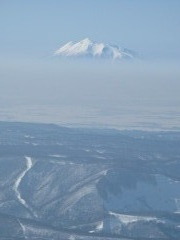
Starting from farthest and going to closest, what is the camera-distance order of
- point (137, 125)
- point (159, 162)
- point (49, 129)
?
1. point (137, 125)
2. point (49, 129)
3. point (159, 162)

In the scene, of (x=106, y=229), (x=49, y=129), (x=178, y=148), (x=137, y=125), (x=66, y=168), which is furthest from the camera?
(x=137, y=125)

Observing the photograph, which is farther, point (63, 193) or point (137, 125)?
point (137, 125)

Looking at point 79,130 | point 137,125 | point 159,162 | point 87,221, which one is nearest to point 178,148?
point 159,162

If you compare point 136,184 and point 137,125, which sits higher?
point 137,125

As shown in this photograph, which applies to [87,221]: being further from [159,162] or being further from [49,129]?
[49,129]

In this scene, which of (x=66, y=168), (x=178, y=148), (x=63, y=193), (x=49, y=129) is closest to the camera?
(x=63, y=193)

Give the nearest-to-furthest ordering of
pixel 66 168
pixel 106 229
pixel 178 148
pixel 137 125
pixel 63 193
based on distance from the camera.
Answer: pixel 106 229, pixel 63 193, pixel 66 168, pixel 178 148, pixel 137 125

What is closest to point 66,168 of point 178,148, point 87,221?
point 87,221

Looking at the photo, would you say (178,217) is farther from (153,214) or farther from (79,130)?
(79,130)

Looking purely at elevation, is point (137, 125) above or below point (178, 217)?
above
